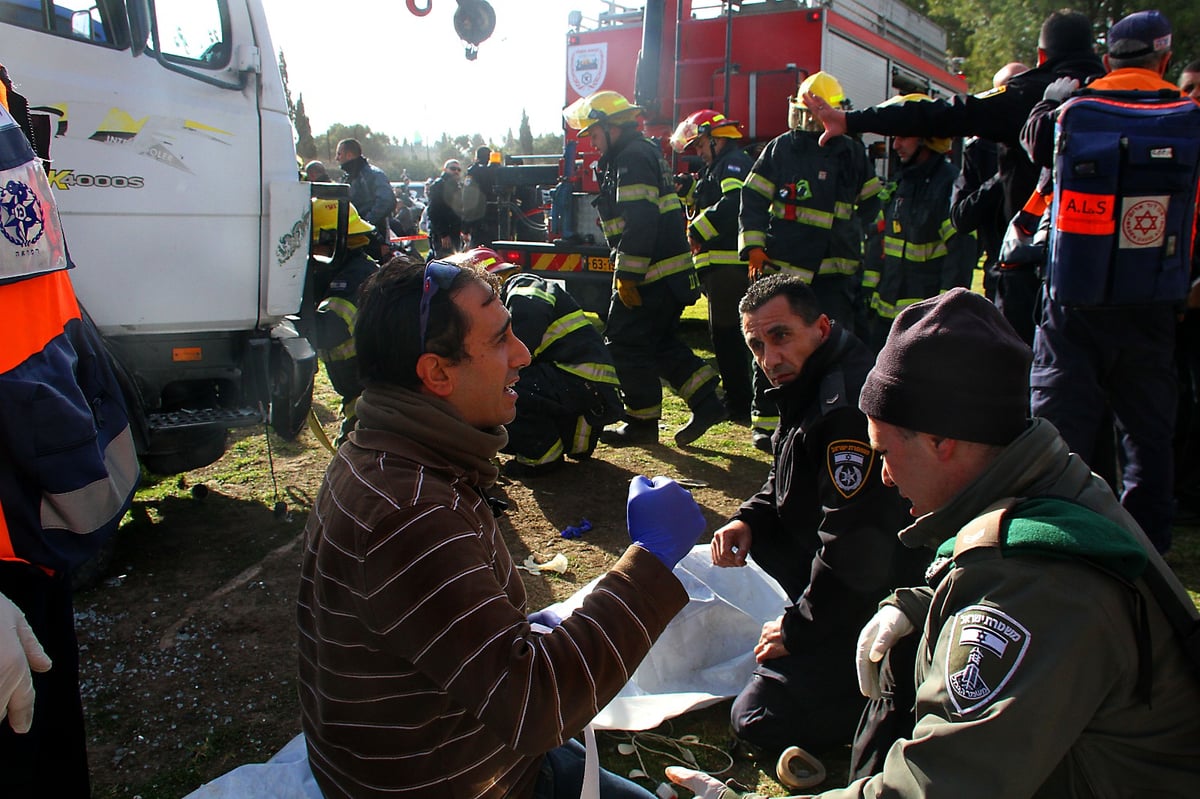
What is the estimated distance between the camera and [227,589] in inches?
147

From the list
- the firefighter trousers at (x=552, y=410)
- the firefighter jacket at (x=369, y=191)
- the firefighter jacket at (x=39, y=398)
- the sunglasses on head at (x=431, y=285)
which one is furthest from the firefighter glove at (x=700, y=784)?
the firefighter jacket at (x=369, y=191)

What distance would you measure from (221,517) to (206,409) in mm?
767

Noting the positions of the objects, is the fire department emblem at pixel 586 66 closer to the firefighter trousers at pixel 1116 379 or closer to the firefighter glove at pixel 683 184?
the firefighter glove at pixel 683 184

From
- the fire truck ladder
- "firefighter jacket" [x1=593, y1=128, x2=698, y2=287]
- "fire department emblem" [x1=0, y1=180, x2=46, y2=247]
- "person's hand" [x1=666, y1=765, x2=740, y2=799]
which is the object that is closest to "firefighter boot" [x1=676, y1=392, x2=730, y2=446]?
"firefighter jacket" [x1=593, y1=128, x2=698, y2=287]

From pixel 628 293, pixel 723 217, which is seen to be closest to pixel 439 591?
pixel 628 293

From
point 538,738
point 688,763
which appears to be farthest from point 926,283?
point 538,738

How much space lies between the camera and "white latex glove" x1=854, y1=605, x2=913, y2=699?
1668mm

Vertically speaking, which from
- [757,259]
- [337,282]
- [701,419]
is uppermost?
[757,259]

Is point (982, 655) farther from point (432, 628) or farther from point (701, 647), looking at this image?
point (701, 647)

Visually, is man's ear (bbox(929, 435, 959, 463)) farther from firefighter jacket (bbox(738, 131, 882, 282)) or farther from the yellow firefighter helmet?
the yellow firefighter helmet

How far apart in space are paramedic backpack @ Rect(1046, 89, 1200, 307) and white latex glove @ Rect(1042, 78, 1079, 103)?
226 millimetres

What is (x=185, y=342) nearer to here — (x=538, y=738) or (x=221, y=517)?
(x=221, y=517)

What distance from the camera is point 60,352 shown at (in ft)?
6.30

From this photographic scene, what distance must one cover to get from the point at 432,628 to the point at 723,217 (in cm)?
529
